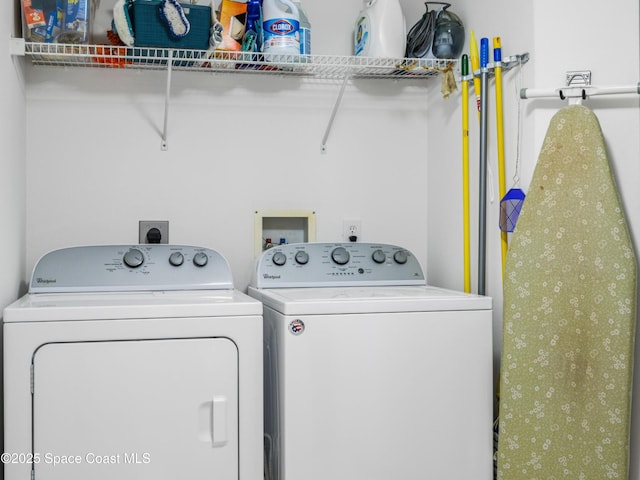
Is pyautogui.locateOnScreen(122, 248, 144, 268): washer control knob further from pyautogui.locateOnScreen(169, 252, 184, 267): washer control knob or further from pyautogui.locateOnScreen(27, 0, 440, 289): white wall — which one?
pyautogui.locateOnScreen(27, 0, 440, 289): white wall

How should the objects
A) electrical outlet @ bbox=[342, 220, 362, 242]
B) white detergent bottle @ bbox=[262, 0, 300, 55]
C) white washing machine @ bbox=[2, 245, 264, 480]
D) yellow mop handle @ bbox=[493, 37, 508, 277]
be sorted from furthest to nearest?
electrical outlet @ bbox=[342, 220, 362, 242], white detergent bottle @ bbox=[262, 0, 300, 55], yellow mop handle @ bbox=[493, 37, 508, 277], white washing machine @ bbox=[2, 245, 264, 480]

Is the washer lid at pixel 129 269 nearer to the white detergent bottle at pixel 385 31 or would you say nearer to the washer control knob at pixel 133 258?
the washer control knob at pixel 133 258

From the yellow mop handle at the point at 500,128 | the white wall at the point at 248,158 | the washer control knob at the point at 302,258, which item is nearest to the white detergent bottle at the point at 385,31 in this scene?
the white wall at the point at 248,158

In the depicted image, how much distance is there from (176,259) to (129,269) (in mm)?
175

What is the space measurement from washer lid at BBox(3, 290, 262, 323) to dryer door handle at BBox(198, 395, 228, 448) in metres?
0.25

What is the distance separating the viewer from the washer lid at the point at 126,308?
1.75 metres

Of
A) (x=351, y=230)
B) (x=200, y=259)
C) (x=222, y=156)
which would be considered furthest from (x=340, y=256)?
(x=222, y=156)

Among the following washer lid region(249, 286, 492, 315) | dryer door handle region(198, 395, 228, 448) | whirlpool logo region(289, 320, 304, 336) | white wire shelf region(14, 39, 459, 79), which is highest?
white wire shelf region(14, 39, 459, 79)

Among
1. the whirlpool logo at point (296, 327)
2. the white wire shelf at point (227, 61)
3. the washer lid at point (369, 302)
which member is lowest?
the whirlpool logo at point (296, 327)

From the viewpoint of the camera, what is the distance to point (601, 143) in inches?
74.2

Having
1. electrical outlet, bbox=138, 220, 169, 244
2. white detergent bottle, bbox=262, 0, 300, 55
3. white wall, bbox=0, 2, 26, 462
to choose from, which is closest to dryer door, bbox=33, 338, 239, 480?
white wall, bbox=0, 2, 26, 462

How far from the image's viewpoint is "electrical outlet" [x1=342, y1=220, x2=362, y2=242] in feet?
9.51

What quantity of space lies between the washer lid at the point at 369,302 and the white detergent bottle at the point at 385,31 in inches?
40.2

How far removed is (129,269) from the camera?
7.80 feet
